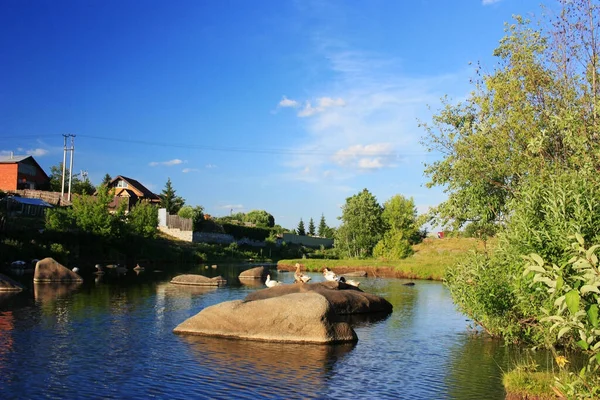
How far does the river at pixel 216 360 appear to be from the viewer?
→ 15.7 meters

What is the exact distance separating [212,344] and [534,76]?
1606 centimetres

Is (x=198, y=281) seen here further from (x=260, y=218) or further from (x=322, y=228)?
(x=322, y=228)

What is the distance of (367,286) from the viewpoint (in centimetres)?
5128

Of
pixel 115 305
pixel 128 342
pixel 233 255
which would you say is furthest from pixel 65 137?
pixel 128 342

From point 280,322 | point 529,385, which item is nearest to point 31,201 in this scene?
point 280,322

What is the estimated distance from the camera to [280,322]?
22.3 m

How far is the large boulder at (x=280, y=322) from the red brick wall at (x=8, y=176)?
83657 millimetres

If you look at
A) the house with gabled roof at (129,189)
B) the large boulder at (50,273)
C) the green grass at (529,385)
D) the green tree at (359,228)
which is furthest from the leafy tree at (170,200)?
the green grass at (529,385)

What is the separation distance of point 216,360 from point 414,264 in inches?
2009

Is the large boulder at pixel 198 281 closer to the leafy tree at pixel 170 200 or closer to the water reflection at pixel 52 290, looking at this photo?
the water reflection at pixel 52 290

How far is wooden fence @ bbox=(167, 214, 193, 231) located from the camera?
94.2 meters

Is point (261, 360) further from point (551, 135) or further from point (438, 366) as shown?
point (551, 135)

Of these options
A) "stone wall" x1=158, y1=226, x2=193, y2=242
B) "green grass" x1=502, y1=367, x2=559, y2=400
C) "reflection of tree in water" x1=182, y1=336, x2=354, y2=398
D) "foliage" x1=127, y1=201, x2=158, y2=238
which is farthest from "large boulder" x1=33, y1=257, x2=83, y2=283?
"stone wall" x1=158, y1=226, x2=193, y2=242

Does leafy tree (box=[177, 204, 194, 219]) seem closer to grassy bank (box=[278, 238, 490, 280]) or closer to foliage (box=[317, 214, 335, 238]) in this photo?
grassy bank (box=[278, 238, 490, 280])
